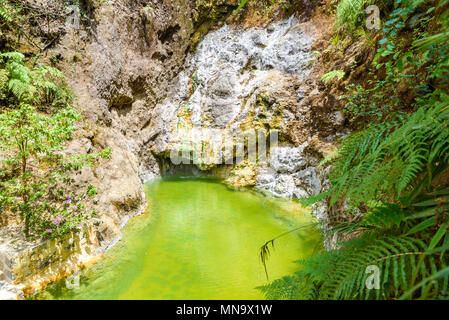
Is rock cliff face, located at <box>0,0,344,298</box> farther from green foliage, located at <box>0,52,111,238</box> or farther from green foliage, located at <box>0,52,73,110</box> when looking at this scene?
green foliage, located at <box>0,52,73,110</box>

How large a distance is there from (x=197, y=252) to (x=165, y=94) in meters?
8.61

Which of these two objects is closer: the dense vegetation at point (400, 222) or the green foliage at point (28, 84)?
the dense vegetation at point (400, 222)

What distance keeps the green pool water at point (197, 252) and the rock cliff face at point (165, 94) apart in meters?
0.47

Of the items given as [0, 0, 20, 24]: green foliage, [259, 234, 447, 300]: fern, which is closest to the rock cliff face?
[0, 0, 20, 24]: green foliage

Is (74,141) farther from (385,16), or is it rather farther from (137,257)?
(385,16)

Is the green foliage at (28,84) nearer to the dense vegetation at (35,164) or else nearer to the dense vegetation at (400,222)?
the dense vegetation at (35,164)

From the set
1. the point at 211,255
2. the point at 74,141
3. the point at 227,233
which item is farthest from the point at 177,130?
the point at 211,255

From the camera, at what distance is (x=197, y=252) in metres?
4.05

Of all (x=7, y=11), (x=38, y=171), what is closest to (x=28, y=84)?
(x=7, y=11)

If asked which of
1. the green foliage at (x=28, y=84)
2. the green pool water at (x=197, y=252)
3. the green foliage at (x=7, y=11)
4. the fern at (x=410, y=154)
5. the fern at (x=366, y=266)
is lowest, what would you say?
the green pool water at (x=197, y=252)

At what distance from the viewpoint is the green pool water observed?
307 centimetres

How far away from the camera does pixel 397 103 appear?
2.94m

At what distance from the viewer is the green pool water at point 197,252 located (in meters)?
3.07

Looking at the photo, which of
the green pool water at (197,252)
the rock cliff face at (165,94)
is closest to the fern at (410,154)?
the green pool water at (197,252)
